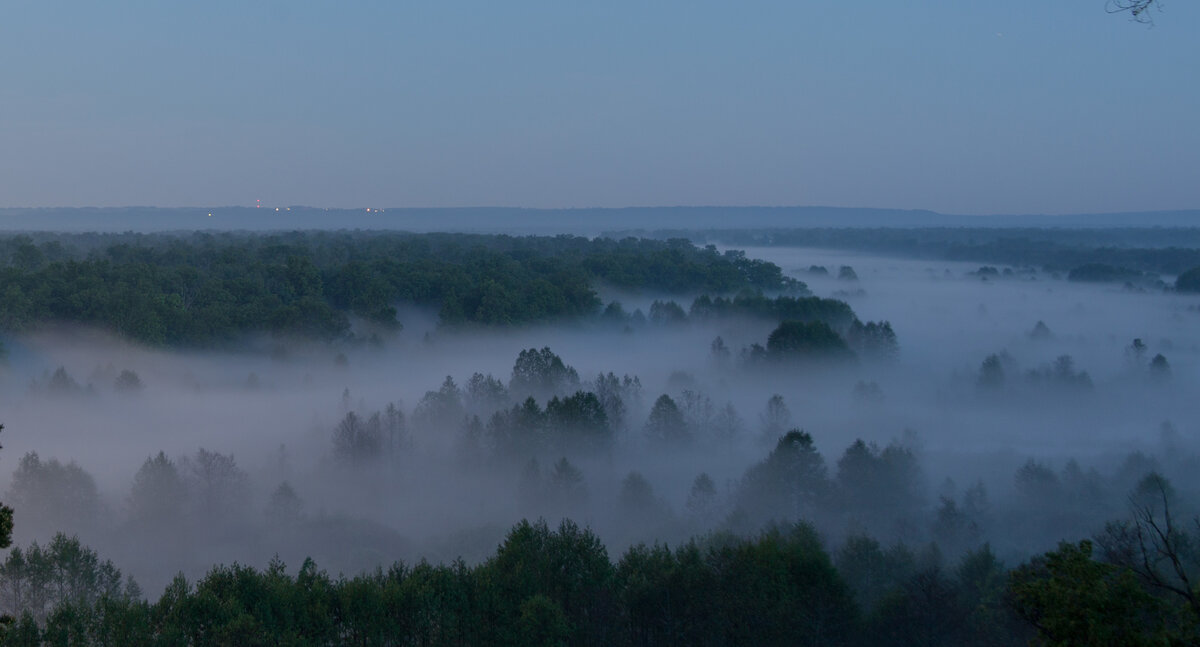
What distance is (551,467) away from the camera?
39.1 metres

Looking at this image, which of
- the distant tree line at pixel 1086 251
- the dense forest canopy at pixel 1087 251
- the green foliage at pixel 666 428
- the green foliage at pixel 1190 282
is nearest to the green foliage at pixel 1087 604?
the green foliage at pixel 666 428

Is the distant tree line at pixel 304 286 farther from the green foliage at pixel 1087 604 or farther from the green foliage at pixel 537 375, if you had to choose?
the green foliage at pixel 1087 604

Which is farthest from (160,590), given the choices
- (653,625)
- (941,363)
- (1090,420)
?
(941,363)

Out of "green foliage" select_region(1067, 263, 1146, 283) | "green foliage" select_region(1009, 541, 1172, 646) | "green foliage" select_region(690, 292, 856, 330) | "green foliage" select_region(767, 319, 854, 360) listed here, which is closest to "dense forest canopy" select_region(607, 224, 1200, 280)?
"green foliage" select_region(1067, 263, 1146, 283)

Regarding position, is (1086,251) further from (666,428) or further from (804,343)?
(666,428)

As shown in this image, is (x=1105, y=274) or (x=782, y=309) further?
(x=1105, y=274)

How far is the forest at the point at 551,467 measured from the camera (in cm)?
1549

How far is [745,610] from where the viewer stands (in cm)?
1602

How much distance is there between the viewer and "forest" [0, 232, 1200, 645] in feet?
50.8

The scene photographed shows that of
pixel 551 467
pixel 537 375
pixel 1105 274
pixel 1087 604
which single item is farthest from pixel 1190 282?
pixel 1087 604

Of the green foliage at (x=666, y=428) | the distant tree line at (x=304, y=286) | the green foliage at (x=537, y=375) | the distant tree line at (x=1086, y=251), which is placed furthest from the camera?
the distant tree line at (x=1086, y=251)

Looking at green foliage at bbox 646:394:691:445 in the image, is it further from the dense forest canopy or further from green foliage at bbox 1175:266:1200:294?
the dense forest canopy

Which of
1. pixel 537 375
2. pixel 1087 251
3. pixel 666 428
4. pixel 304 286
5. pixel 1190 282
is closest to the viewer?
pixel 666 428

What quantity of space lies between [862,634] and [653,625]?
13.4 feet
